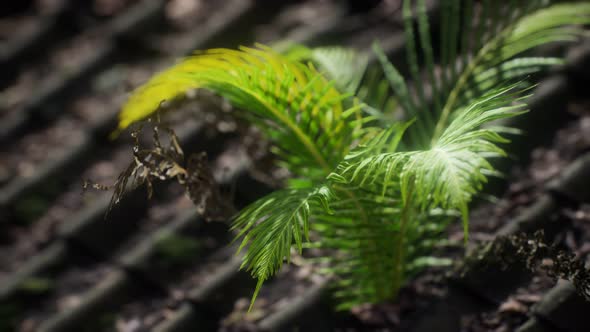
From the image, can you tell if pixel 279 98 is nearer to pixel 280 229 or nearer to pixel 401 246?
pixel 280 229

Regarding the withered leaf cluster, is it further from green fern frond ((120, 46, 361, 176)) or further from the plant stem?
the plant stem

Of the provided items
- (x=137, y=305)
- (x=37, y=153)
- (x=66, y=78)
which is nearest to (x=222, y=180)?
(x=137, y=305)

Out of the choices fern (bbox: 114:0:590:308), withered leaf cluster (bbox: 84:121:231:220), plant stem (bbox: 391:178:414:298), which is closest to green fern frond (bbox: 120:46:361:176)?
fern (bbox: 114:0:590:308)

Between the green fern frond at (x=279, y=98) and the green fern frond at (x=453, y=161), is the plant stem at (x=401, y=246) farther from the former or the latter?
the green fern frond at (x=279, y=98)

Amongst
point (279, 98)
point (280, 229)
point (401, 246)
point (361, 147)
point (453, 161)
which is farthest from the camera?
point (401, 246)

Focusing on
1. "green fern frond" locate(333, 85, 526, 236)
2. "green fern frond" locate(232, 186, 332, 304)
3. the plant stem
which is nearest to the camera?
"green fern frond" locate(333, 85, 526, 236)

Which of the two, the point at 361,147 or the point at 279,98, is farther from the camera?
the point at 279,98

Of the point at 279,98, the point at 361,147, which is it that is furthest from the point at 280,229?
the point at 279,98

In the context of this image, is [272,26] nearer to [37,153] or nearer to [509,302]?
[37,153]

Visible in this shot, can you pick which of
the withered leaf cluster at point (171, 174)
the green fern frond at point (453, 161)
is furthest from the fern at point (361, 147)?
the withered leaf cluster at point (171, 174)

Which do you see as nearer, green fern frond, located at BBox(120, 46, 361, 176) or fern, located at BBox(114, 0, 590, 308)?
fern, located at BBox(114, 0, 590, 308)
